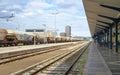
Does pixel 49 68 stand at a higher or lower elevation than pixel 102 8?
lower

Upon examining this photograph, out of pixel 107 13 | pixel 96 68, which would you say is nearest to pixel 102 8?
pixel 107 13

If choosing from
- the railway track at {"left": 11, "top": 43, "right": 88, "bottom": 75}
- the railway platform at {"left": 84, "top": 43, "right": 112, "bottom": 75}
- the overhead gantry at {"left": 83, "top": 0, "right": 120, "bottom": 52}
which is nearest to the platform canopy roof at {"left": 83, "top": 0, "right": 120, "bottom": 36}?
the overhead gantry at {"left": 83, "top": 0, "right": 120, "bottom": 52}

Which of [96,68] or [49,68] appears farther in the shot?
[49,68]

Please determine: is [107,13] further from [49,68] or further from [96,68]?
[96,68]

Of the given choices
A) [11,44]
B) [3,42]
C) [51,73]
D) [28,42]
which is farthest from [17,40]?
[51,73]

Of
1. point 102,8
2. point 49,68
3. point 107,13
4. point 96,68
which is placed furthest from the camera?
point 107,13

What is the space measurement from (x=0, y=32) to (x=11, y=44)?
5.66m

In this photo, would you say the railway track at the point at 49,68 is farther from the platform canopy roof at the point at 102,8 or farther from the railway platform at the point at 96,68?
the platform canopy roof at the point at 102,8

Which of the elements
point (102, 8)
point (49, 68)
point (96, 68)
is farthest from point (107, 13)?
point (96, 68)

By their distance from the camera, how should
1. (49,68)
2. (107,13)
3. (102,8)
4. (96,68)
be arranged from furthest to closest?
1. (107,13)
2. (102,8)
3. (49,68)
4. (96,68)

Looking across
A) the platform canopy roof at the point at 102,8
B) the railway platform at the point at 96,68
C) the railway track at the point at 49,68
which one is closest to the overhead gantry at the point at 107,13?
the platform canopy roof at the point at 102,8

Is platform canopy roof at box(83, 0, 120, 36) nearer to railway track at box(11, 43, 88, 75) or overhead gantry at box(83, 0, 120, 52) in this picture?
overhead gantry at box(83, 0, 120, 52)

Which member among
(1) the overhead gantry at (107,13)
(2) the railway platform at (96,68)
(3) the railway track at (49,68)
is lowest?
(3) the railway track at (49,68)

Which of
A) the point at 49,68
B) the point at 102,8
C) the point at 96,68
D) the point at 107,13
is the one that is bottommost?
the point at 49,68
